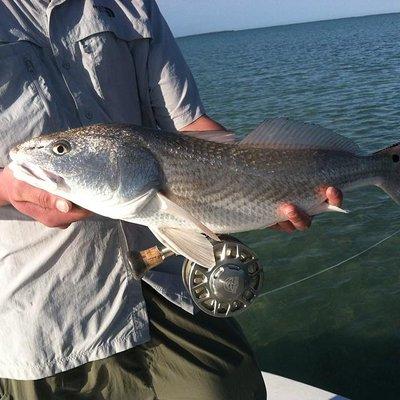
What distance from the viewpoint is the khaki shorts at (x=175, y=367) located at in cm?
285

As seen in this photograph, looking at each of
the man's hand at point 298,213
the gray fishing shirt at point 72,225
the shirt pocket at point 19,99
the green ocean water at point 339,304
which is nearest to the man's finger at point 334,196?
the man's hand at point 298,213

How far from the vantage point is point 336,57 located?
33.6 metres

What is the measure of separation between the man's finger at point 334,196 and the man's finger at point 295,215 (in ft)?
0.50

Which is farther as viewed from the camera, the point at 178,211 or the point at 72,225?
the point at 72,225

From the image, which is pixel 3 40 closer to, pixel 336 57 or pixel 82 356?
pixel 82 356

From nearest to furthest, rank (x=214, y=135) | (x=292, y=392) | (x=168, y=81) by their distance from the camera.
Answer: (x=214, y=135) < (x=168, y=81) < (x=292, y=392)

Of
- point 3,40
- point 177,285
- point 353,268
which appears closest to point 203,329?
point 177,285

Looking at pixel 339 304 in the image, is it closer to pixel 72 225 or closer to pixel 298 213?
pixel 298 213

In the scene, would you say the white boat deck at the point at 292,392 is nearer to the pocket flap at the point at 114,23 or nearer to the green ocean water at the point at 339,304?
the green ocean water at the point at 339,304

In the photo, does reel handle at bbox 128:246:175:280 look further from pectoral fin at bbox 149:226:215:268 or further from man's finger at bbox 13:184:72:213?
man's finger at bbox 13:184:72:213

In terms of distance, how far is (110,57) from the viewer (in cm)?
278

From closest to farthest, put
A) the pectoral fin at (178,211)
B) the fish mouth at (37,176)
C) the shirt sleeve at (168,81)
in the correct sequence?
the fish mouth at (37,176) → the pectoral fin at (178,211) → the shirt sleeve at (168,81)

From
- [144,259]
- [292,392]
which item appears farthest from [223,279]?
[292,392]

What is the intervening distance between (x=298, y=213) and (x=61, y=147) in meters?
1.17
